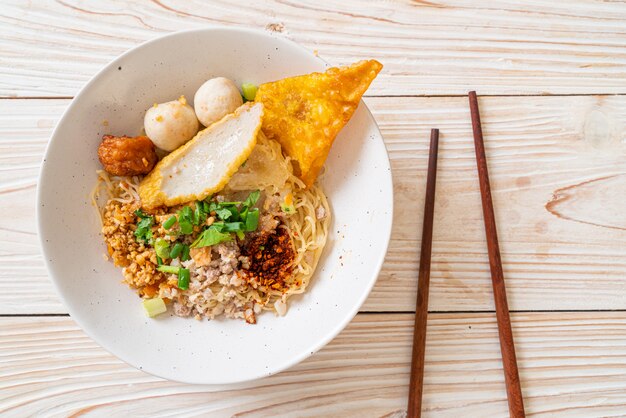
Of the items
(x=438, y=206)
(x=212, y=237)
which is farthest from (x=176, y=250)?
(x=438, y=206)

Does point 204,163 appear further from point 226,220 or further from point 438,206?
point 438,206

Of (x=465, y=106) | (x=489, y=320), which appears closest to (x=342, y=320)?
(x=489, y=320)

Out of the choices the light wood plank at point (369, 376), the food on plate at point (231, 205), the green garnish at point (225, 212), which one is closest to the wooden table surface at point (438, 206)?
the light wood plank at point (369, 376)

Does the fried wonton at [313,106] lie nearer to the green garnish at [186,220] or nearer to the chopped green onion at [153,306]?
the green garnish at [186,220]

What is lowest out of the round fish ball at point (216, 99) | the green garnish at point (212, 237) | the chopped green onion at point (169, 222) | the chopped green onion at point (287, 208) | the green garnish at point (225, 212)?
the chopped green onion at point (169, 222)

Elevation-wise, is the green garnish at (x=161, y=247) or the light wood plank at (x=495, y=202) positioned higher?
the light wood plank at (x=495, y=202)

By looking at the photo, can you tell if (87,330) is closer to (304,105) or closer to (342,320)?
(342,320)
